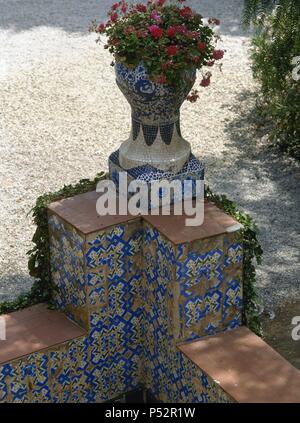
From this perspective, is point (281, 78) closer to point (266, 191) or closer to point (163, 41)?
point (266, 191)

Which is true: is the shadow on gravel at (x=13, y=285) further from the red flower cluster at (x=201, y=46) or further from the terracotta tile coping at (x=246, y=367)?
the red flower cluster at (x=201, y=46)

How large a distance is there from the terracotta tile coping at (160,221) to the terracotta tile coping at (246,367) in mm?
619

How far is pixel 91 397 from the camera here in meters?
5.97

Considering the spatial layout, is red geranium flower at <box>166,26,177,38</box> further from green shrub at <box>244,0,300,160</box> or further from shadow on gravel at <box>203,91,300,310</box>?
green shrub at <box>244,0,300,160</box>

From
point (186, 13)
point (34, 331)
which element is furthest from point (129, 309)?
point (186, 13)

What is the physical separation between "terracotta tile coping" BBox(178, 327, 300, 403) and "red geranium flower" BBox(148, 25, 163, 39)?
169cm

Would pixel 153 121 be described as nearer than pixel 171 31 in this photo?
No

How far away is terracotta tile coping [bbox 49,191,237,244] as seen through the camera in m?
5.49

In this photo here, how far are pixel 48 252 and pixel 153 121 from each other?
1004mm

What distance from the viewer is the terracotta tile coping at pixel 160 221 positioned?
5492mm

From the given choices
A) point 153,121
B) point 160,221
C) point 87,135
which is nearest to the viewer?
point 160,221

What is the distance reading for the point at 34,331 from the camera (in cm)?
582

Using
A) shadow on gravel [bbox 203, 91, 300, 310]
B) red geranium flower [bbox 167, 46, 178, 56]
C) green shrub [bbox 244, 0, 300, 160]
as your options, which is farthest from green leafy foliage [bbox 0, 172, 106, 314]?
green shrub [bbox 244, 0, 300, 160]
